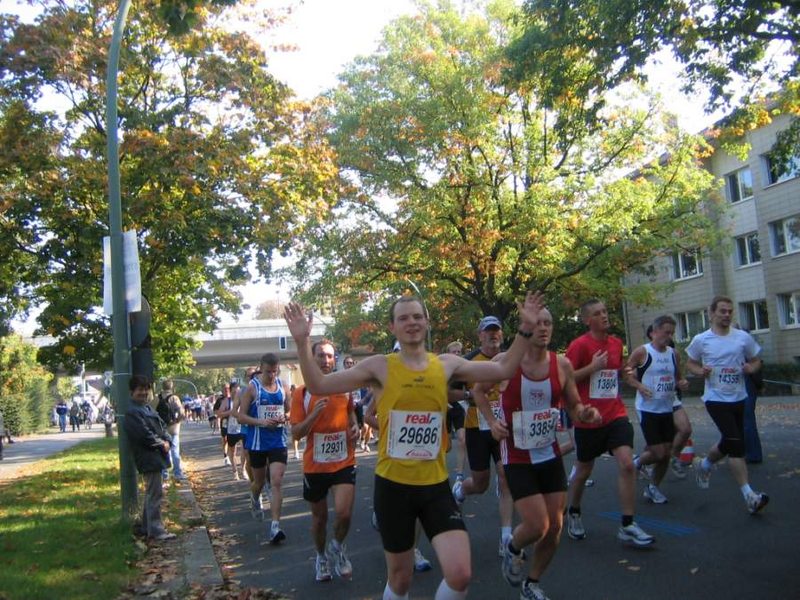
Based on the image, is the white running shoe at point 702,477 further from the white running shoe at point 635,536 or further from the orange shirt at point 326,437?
the orange shirt at point 326,437

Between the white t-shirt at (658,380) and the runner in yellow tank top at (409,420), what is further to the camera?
the white t-shirt at (658,380)

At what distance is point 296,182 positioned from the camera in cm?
1816

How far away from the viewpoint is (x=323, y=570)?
7012 millimetres

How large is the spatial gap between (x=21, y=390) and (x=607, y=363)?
44092 millimetres

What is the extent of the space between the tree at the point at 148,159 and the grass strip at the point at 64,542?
4702mm

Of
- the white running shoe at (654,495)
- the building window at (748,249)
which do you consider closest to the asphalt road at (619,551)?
the white running shoe at (654,495)

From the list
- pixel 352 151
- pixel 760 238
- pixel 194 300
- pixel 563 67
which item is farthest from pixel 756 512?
pixel 760 238

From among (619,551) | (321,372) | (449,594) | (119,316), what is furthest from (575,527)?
(119,316)

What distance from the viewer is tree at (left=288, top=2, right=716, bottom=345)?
28906 mm

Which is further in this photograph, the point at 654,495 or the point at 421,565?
the point at 654,495

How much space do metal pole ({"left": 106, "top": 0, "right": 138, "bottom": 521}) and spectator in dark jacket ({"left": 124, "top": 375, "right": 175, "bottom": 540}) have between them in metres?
0.44

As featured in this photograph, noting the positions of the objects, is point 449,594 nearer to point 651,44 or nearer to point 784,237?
point 651,44

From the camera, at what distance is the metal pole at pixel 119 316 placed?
9742 millimetres

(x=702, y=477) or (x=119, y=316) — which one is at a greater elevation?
(x=119, y=316)
